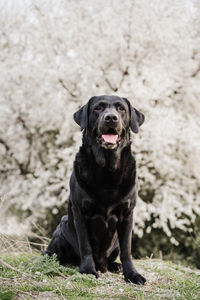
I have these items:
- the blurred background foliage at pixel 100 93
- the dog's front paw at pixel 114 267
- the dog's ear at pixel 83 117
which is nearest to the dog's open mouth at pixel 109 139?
the dog's ear at pixel 83 117

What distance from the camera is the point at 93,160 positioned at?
334 centimetres

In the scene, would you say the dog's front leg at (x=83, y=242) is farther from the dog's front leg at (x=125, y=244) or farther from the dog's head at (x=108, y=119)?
the dog's head at (x=108, y=119)

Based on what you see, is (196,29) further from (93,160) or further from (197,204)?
(93,160)

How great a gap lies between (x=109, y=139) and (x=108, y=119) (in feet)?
0.56

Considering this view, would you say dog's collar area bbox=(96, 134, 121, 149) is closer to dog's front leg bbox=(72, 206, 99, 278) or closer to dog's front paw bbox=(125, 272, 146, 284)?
dog's front leg bbox=(72, 206, 99, 278)

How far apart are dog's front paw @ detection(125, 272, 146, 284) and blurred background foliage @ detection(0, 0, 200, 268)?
14.6 ft

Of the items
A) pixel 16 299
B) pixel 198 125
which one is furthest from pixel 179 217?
pixel 16 299

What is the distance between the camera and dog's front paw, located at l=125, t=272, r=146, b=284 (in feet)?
9.91

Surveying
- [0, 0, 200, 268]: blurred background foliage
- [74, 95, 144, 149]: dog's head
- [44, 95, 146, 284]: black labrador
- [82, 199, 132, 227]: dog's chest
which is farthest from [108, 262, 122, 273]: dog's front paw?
[0, 0, 200, 268]: blurred background foliage

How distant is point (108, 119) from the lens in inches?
124

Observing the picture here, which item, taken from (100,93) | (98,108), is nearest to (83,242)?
(98,108)

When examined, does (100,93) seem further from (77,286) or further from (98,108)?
(77,286)

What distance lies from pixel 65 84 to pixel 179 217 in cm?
379

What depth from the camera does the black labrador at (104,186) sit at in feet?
10.5
